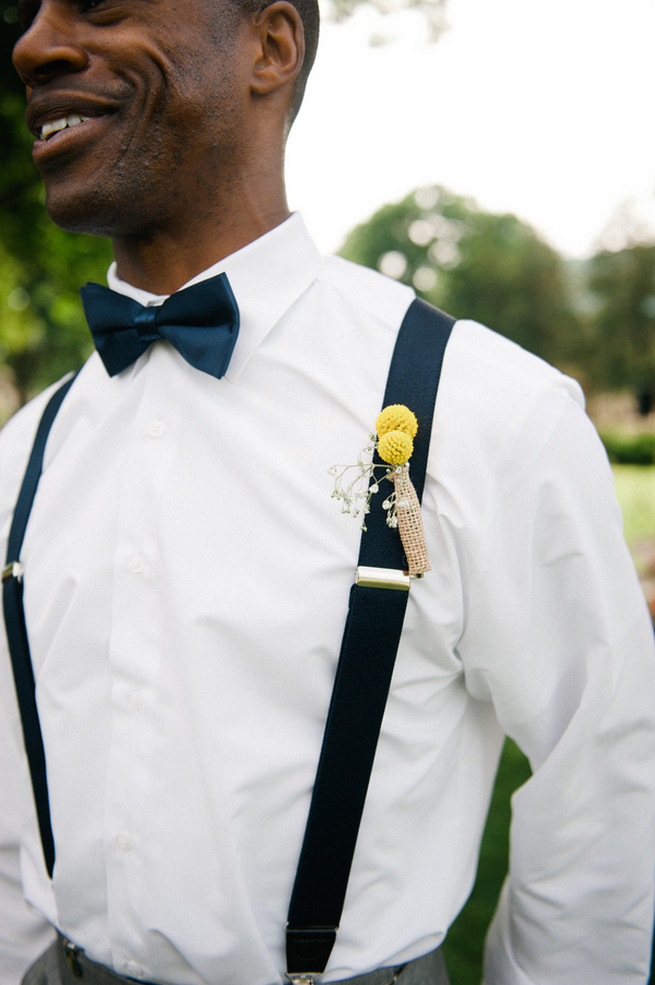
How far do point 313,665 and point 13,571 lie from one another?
2.30ft

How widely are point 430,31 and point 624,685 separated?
13.4 feet

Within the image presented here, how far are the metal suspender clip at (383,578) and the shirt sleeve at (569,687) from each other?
0.14 metres

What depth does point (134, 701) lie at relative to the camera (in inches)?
52.0

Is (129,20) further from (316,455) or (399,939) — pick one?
(399,939)

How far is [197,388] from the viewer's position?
4.76ft

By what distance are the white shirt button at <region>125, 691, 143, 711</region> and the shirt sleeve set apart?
60cm

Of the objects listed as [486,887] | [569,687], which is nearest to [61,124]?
[569,687]

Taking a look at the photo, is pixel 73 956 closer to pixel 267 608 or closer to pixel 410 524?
pixel 267 608

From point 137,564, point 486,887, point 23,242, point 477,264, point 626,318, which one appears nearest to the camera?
point 137,564

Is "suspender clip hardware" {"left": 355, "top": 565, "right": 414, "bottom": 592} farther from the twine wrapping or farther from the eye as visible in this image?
the eye

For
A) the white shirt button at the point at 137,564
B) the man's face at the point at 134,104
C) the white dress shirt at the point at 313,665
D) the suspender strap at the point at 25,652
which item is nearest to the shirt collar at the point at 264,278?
the white dress shirt at the point at 313,665

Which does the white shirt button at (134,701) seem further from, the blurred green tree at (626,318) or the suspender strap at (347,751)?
the blurred green tree at (626,318)

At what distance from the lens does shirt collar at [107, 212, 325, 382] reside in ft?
4.78

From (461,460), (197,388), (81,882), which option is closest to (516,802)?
(461,460)
